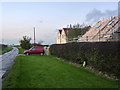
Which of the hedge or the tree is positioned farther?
the tree

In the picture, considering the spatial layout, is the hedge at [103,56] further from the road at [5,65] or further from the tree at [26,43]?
the tree at [26,43]

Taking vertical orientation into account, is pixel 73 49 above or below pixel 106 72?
above

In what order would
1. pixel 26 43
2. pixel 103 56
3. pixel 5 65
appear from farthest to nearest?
1. pixel 26 43
2. pixel 5 65
3. pixel 103 56

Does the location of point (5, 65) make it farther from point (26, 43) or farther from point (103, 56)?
point (26, 43)

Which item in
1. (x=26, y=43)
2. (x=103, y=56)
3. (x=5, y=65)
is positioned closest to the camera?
(x=103, y=56)

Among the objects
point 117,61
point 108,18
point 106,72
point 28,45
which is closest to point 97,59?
point 106,72

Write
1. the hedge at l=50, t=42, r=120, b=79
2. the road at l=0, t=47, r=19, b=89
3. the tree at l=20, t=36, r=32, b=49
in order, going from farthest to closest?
1. the tree at l=20, t=36, r=32, b=49
2. the road at l=0, t=47, r=19, b=89
3. the hedge at l=50, t=42, r=120, b=79

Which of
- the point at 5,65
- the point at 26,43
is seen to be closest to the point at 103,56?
the point at 5,65

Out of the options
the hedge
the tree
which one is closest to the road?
the hedge

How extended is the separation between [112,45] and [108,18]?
74.7 ft

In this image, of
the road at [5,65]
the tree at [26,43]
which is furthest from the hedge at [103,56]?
the tree at [26,43]

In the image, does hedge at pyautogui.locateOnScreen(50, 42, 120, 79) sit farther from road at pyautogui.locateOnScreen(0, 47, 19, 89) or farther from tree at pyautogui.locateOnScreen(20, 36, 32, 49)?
tree at pyautogui.locateOnScreen(20, 36, 32, 49)

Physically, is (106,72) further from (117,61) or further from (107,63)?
(117,61)

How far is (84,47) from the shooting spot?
11.7 meters
